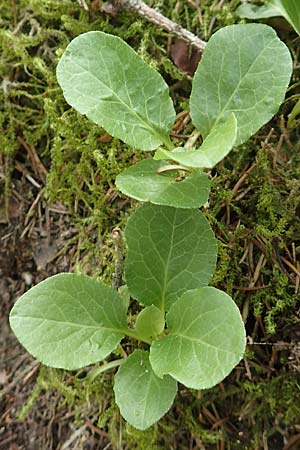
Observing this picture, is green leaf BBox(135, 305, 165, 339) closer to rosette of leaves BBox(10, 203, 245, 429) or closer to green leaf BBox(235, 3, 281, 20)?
rosette of leaves BBox(10, 203, 245, 429)

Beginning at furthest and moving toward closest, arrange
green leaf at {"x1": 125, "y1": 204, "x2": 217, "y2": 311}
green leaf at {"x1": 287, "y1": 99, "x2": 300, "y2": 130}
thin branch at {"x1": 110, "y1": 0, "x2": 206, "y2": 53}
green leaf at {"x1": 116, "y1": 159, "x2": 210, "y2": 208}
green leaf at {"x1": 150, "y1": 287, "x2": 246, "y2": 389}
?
thin branch at {"x1": 110, "y1": 0, "x2": 206, "y2": 53} < green leaf at {"x1": 287, "y1": 99, "x2": 300, "y2": 130} < green leaf at {"x1": 125, "y1": 204, "x2": 217, "y2": 311} < green leaf at {"x1": 116, "y1": 159, "x2": 210, "y2": 208} < green leaf at {"x1": 150, "y1": 287, "x2": 246, "y2": 389}

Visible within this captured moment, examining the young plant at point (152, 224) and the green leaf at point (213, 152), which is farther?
the young plant at point (152, 224)

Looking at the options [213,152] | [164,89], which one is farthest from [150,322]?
[164,89]

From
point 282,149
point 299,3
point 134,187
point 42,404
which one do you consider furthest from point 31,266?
point 299,3

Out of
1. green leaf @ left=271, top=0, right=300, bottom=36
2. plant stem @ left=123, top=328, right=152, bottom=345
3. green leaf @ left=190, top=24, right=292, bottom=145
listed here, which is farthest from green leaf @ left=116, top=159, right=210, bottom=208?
green leaf @ left=271, top=0, right=300, bottom=36

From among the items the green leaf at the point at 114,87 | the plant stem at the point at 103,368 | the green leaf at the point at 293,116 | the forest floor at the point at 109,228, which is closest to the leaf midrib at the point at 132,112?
the green leaf at the point at 114,87

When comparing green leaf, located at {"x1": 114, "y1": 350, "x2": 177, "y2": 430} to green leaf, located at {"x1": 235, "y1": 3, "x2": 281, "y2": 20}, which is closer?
green leaf, located at {"x1": 114, "y1": 350, "x2": 177, "y2": 430}

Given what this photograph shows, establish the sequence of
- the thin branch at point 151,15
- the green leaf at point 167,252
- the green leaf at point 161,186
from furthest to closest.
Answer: the thin branch at point 151,15, the green leaf at point 167,252, the green leaf at point 161,186

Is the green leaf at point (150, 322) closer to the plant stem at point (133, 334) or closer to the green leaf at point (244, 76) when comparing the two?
the plant stem at point (133, 334)
